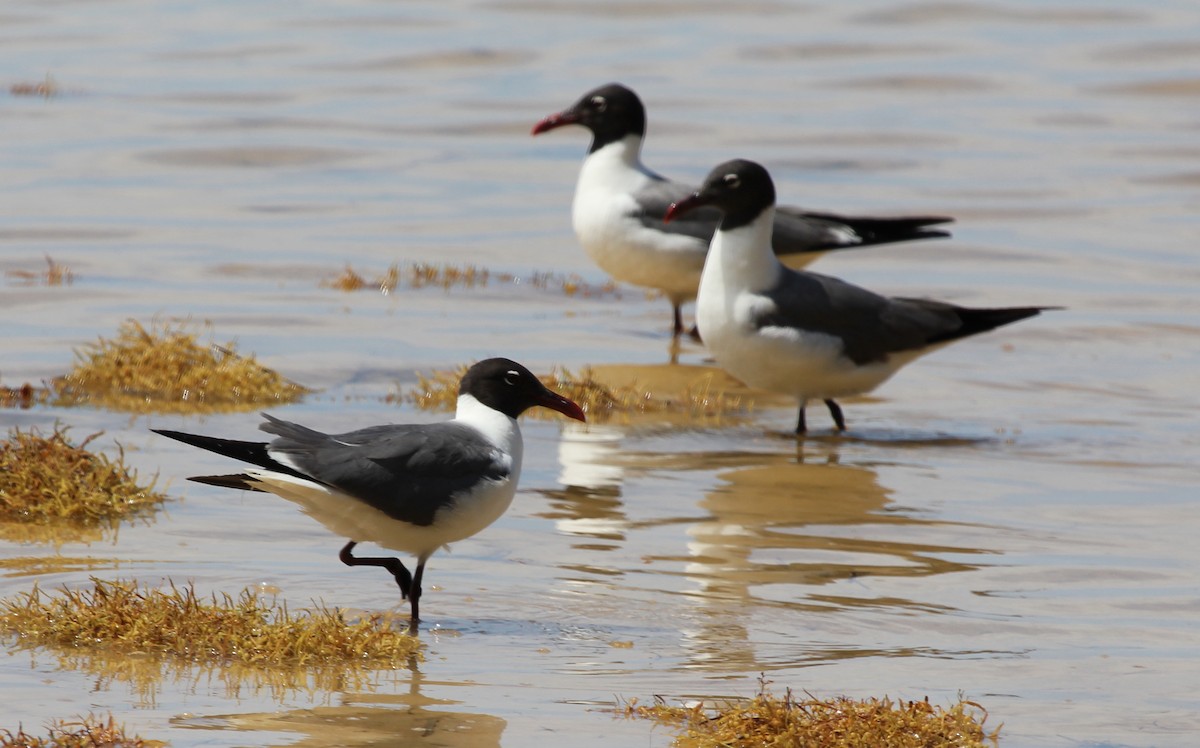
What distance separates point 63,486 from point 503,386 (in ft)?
6.87

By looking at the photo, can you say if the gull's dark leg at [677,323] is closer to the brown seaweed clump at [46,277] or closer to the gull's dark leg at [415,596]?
the brown seaweed clump at [46,277]

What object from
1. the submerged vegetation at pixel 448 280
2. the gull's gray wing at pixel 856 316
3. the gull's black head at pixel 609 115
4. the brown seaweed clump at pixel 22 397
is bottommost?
the brown seaweed clump at pixel 22 397

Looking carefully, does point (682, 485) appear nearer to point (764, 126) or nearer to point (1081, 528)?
point (1081, 528)

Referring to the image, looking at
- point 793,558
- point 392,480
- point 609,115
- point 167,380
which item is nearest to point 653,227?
point 609,115

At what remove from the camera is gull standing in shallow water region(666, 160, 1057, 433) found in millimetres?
10461

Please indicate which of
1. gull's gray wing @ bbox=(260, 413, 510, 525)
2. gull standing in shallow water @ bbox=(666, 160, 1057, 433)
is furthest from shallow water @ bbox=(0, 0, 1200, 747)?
gull's gray wing @ bbox=(260, 413, 510, 525)

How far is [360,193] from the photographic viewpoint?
19.3 metres

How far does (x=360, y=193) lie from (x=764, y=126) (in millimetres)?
7185

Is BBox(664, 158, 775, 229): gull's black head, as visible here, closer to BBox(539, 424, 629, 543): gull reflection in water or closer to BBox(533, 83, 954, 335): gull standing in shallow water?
BBox(539, 424, 629, 543): gull reflection in water

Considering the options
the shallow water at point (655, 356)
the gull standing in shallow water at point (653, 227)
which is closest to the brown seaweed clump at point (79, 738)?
the shallow water at point (655, 356)

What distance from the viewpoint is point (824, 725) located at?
17.3 ft

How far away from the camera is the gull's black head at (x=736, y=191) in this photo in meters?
10.9

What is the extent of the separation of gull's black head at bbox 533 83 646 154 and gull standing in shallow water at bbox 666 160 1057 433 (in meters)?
3.09

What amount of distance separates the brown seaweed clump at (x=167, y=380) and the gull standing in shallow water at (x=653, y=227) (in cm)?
359
